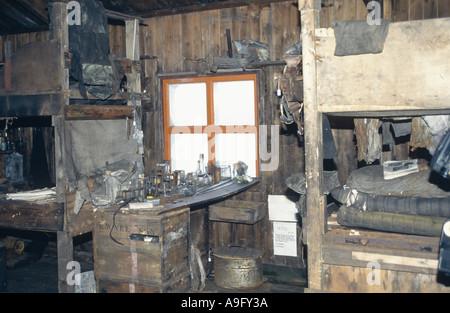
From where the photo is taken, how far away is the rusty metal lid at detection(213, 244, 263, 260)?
5.75 meters

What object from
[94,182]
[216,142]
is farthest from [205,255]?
[94,182]

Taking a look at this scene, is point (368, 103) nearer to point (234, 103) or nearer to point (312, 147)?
point (312, 147)

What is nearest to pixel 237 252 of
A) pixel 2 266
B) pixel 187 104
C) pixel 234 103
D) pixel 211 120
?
pixel 211 120

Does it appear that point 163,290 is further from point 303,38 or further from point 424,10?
point 424,10

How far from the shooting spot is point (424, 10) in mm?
5336

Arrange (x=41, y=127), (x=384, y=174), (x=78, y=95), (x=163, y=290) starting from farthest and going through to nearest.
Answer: (x=41, y=127)
(x=78, y=95)
(x=163, y=290)
(x=384, y=174)

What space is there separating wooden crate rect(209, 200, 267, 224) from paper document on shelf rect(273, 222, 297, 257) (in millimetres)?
332

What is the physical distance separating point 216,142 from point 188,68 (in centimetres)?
128

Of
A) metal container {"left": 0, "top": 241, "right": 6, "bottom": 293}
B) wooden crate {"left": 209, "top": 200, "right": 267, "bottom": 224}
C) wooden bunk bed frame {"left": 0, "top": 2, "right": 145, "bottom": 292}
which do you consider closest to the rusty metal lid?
wooden crate {"left": 209, "top": 200, "right": 267, "bottom": 224}

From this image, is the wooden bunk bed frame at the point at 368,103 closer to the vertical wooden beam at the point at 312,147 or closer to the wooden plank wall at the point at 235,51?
the vertical wooden beam at the point at 312,147

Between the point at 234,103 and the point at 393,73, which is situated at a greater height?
the point at 234,103

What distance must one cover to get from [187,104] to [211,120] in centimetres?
54

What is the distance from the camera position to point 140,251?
4539mm

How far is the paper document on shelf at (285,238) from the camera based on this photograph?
624 centimetres
